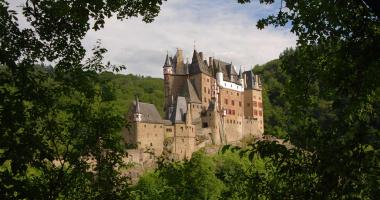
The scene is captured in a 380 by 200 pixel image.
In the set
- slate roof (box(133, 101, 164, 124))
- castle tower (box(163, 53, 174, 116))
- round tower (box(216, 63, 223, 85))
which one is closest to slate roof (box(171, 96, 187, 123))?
slate roof (box(133, 101, 164, 124))

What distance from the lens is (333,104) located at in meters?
5.80

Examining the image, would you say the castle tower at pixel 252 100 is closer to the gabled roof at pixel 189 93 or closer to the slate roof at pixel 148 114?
the gabled roof at pixel 189 93

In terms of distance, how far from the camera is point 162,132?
58312 millimetres

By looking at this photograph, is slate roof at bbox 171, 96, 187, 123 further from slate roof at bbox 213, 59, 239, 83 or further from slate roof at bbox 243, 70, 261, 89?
slate roof at bbox 243, 70, 261, 89

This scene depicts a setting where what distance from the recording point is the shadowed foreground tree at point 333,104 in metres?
5.41

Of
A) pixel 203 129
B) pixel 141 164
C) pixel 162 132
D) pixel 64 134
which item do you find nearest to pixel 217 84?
pixel 203 129

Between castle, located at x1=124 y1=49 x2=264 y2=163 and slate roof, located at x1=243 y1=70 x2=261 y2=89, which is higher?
slate roof, located at x1=243 y1=70 x2=261 y2=89

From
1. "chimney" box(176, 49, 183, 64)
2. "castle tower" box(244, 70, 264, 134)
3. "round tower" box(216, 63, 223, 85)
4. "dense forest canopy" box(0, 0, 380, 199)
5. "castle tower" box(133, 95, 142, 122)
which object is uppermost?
"chimney" box(176, 49, 183, 64)

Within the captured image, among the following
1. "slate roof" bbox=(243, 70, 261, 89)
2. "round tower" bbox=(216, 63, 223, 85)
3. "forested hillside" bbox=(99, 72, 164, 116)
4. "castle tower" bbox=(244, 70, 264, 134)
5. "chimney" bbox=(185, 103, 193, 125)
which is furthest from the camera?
"forested hillside" bbox=(99, 72, 164, 116)

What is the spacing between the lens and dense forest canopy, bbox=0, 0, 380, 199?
5.50m

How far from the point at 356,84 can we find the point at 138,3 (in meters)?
3.78

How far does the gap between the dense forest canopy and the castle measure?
144 feet

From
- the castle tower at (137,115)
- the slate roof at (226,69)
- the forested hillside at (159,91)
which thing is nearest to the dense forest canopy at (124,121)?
the castle tower at (137,115)

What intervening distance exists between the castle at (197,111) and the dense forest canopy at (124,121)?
144 feet
